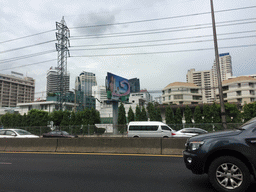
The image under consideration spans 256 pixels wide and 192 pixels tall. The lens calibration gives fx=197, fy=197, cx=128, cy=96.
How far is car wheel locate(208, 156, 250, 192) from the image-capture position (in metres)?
3.69

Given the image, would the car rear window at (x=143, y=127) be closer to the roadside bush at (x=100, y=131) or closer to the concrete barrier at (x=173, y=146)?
the roadside bush at (x=100, y=131)

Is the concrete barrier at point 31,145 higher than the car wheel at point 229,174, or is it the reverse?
the car wheel at point 229,174

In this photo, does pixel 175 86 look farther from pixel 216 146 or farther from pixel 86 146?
pixel 216 146

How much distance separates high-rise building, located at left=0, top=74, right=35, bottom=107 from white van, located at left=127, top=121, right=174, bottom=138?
545ft

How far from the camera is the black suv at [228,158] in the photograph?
12.3 feet

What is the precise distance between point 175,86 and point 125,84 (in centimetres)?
4133

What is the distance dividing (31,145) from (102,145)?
4892 mm

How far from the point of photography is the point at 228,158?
12.7 feet

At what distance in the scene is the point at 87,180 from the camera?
5223mm

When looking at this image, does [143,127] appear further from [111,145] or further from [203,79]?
[203,79]

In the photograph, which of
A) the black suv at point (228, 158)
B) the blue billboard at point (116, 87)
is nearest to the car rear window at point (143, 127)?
the blue billboard at point (116, 87)

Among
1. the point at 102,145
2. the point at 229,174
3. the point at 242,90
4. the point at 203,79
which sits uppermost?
the point at 203,79

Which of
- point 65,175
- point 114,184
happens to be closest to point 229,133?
point 114,184

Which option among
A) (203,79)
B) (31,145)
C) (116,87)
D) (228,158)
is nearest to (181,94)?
(116,87)
